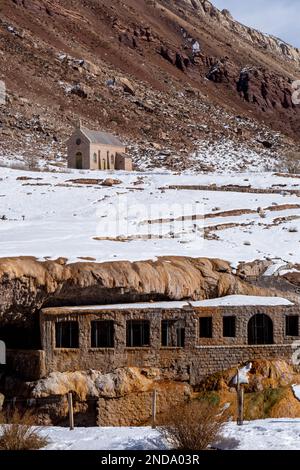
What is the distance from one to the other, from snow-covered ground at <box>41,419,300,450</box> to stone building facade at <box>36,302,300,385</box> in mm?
6180

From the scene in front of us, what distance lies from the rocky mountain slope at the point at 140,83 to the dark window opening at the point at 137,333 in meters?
40.9

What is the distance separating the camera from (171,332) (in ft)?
78.1

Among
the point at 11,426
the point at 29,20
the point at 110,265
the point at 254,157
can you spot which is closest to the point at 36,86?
the point at 29,20

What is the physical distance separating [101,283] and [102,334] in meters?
1.87

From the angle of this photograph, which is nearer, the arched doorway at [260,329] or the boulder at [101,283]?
the boulder at [101,283]

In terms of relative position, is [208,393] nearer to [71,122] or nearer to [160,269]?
[160,269]

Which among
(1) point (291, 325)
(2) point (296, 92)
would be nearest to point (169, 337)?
(1) point (291, 325)

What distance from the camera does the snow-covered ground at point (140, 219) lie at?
27.4 meters

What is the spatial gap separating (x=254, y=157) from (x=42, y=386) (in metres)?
66.2

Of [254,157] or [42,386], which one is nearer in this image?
[42,386]

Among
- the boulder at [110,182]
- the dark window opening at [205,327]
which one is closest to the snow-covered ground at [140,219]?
the boulder at [110,182]

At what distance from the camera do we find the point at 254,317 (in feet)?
80.4

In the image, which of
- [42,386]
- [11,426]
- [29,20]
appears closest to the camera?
[11,426]

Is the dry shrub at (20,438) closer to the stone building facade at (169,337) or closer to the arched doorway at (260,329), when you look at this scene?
the stone building facade at (169,337)
